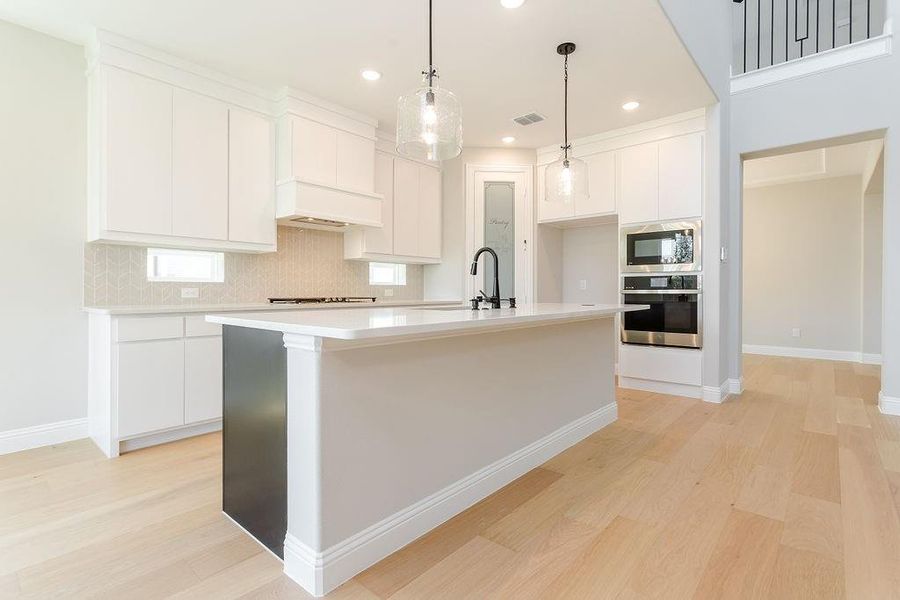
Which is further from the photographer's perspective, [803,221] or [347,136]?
[803,221]

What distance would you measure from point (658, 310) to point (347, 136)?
3.38 meters

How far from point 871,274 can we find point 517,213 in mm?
4892

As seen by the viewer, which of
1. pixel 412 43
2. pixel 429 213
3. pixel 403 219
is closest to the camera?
pixel 412 43

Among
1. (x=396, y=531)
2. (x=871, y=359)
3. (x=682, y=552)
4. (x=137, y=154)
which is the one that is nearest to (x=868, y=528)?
(x=682, y=552)

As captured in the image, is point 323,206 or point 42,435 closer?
point 42,435

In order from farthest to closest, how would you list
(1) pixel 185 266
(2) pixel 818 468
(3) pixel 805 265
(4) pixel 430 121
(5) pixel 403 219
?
1. (3) pixel 805 265
2. (5) pixel 403 219
3. (1) pixel 185 266
4. (2) pixel 818 468
5. (4) pixel 430 121

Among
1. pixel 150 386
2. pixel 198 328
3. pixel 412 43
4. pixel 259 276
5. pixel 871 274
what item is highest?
pixel 412 43

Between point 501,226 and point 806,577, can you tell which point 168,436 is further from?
point 501,226

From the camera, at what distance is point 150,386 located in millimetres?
2805

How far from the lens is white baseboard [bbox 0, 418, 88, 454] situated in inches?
108

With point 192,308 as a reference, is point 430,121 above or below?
above

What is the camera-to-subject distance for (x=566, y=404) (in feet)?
9.32

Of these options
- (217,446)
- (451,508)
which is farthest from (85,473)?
(451,508)

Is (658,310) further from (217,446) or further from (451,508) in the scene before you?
(217,446)
